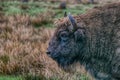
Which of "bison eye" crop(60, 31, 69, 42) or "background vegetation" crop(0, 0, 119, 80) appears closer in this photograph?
"bison eye" crop(60, 31, 69, 42)

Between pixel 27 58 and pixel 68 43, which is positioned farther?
pixel 27 58

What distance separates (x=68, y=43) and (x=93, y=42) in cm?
54

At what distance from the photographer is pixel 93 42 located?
25.7 feet

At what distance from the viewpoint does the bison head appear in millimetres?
8000

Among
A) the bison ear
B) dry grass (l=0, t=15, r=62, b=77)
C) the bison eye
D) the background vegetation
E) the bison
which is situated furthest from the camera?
dry grass (l=0, t=15, r=62, b=77)

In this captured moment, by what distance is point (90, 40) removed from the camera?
788cm

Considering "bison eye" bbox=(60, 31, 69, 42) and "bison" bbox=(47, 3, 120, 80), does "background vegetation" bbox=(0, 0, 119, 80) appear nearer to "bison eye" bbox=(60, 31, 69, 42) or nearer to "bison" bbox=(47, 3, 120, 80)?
"bison" bbox=(47, 3, 120, 80)

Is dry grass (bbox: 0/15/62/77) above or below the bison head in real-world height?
below

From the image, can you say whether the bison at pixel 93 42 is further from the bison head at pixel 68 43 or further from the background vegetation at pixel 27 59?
the background vegetation at pixel 27 59

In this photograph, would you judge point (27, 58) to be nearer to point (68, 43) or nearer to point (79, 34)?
point (68, 43)

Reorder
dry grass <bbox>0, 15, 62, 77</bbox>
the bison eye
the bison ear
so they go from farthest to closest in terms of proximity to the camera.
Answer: dry grass <bbox>0, 15, 62, 77</bbox>
the bison eye
the bison ear

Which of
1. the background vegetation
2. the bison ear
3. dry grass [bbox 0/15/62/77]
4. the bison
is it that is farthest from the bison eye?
dry grass [bbox 0/15/62/77]

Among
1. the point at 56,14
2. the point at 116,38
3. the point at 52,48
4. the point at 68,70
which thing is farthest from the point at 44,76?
the point at 56,14

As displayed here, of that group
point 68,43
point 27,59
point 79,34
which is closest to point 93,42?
point 79,34
